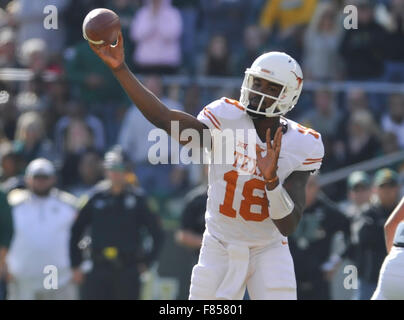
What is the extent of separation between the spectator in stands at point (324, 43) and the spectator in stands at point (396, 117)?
2.99ft

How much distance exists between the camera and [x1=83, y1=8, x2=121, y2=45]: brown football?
5594 millimetres

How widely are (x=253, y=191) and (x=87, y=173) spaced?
5.02 meters

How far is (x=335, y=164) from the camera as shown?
10.9m

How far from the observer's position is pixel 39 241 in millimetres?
9836

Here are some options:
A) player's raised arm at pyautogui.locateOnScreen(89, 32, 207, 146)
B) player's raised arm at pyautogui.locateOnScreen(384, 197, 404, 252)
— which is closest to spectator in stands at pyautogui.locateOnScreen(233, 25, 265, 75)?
player's raised arm at pyautogui.locateOnScreen(384, 197, 404, 252)

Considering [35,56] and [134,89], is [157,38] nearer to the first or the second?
[35,56]

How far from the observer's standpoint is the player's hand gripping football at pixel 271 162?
5707 millimetres

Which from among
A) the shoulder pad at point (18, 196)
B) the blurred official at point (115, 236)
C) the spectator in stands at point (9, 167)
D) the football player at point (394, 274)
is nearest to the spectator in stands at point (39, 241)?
the shoulder pad at point (18, 196)

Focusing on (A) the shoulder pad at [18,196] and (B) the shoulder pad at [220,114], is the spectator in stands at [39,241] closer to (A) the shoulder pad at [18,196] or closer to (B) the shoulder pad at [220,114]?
(A) the shoulder pad at [18,196]

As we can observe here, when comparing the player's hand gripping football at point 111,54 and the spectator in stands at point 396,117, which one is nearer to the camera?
the player's hand gripping football at point 111,54

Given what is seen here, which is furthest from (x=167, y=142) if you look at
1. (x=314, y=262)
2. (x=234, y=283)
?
(x=234, y=283)
